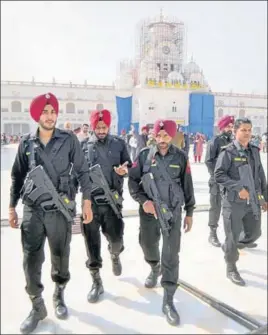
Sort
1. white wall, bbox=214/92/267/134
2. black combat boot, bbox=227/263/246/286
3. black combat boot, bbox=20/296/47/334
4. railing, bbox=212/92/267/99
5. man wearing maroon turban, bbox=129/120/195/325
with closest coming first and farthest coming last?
black combat boot, bbox=20/296/47/334
man wearing maroon turban, bbox=129/120/195/325
black combat boot, bbox=227/263/246/286
white wall, bbox=214/92/267/134
railing, bbox=212/92/267/99

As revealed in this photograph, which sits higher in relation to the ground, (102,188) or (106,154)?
(106,154)

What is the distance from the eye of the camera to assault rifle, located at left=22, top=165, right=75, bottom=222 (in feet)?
7.16

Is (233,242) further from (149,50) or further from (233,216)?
(149,50)

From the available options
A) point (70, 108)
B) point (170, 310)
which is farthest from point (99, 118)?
point (70, 108)

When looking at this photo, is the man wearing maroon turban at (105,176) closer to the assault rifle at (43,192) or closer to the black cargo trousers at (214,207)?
the assault rifle at (43,192)

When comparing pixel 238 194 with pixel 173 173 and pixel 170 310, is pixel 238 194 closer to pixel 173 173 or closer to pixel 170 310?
pixel 173 173

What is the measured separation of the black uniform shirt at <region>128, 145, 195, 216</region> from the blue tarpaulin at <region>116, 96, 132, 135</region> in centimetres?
3463

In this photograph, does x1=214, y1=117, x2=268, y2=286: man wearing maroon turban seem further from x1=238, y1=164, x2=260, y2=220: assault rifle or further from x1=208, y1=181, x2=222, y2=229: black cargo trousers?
x1=208, y1=181, x2=222, y2=229: black cargo trousers

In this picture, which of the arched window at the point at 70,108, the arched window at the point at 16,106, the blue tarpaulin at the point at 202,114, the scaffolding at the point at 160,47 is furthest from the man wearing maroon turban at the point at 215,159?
the arched window at the point at 70,108

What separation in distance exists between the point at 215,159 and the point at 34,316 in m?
2.61

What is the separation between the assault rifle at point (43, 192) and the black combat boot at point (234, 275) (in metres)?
1.60

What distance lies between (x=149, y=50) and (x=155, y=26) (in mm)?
3526

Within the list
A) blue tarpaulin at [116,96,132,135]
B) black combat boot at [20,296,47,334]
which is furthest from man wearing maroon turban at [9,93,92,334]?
blue tarpaulin at [116,96,132,135]

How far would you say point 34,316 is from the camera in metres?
2.21
